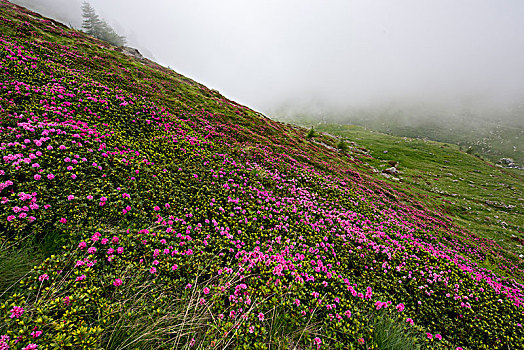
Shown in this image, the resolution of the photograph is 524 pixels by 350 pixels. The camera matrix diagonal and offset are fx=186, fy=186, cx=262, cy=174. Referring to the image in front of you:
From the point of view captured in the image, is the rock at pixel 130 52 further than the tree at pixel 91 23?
No

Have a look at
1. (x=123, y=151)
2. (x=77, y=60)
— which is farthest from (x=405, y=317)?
(x=77, y=60)

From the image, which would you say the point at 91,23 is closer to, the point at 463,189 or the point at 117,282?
the point at 117,282

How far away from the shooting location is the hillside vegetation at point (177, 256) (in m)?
3.42

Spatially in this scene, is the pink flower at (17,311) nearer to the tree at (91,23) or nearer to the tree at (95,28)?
the tree at (95,28)

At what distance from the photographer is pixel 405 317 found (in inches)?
209

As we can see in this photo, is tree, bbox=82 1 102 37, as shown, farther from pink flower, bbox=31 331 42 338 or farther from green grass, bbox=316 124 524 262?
green grass, bbox=316 124 524 262

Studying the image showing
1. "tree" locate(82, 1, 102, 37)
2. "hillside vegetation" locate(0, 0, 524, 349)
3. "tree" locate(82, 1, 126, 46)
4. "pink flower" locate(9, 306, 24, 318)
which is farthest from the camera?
"tree" locate(82, 1, 126, 46)

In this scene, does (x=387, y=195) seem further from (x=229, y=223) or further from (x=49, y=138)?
(x=49, y=138)

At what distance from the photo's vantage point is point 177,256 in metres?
4.98

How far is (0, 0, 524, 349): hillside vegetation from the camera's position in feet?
11.2

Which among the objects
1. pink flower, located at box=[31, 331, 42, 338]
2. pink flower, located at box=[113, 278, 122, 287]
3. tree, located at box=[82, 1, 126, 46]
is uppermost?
tree, located at box=[82, 1, 126, 46]

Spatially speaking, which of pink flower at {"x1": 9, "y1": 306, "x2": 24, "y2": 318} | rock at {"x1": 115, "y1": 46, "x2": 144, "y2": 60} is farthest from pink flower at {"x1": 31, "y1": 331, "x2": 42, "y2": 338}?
rock at {"x1": 115, "y1": 46, "x2": 144, "y2": 60}

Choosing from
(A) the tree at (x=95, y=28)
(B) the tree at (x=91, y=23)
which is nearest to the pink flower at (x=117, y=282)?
(A) the tree at (x=95, y=28)

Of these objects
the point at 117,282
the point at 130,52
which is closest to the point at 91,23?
the point at 130,52
